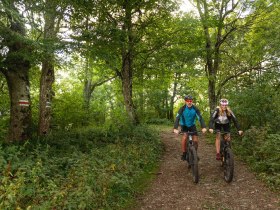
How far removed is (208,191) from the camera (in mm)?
7547

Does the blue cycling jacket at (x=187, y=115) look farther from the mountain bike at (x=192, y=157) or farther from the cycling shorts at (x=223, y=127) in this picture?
the cycling shorts at (x=223, y=127)

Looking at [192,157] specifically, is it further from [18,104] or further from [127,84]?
[127,84]

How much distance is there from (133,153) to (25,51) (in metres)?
5.38

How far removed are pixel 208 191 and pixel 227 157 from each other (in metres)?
1.19

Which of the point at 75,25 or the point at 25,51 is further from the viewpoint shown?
the point at 75,25

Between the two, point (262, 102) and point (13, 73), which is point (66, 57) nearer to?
point (13, 73)

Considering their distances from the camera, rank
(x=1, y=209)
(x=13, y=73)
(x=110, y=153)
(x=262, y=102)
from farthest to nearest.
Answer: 1. (x=262, y=102)
2. (x=13, y=73)
3. (x=110, y=153)
4. (x=1, y=209)

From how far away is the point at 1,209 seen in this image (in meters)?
4.13

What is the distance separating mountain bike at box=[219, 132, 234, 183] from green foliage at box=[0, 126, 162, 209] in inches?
104

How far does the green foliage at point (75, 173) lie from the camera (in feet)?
17.1

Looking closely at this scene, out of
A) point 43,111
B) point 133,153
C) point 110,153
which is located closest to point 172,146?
point 133,153

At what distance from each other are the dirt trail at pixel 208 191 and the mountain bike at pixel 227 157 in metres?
0.25

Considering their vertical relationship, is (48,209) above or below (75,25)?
below

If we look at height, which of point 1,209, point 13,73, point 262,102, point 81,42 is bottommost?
point 1,209
